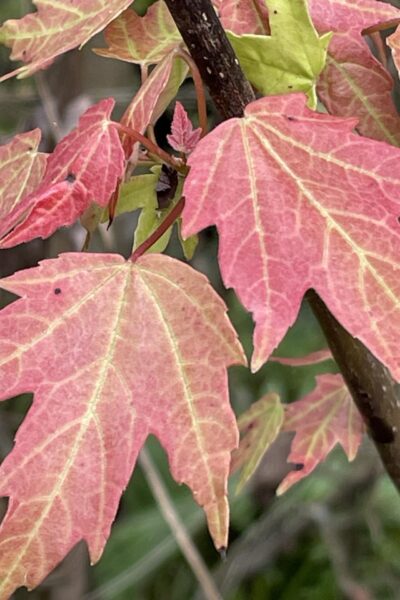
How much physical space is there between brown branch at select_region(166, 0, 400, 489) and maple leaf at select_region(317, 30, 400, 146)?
8 cm

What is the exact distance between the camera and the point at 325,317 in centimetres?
63

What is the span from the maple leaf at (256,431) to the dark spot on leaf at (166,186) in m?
0.28

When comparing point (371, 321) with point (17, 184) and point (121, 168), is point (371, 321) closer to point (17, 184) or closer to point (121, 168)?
point (121, 168)

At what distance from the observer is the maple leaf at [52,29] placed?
24.0 inches

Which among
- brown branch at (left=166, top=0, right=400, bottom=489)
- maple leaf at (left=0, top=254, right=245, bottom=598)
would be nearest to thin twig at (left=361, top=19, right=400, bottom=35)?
brown branch at (left=166, top=0, right=400, bottom=489)

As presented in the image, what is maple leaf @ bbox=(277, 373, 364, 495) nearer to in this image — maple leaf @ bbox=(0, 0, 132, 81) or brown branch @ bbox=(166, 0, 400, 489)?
brown branch @ bbox=(166, 0, 400, 489)

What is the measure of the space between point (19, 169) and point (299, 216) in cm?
25

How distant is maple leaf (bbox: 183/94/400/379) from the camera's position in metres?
0.48

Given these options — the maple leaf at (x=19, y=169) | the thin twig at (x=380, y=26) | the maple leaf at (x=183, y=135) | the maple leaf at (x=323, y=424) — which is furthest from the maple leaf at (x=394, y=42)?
the maple leaf at (x=323, y=424)

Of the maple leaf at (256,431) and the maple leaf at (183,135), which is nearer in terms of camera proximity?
the maple leaf at (183,135)

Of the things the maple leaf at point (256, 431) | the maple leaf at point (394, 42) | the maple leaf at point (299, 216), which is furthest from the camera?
the maple leaf at point (256, 431)

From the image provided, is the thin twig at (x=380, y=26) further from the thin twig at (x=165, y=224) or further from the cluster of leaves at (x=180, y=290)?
the thin twig at (x=165, y=224)

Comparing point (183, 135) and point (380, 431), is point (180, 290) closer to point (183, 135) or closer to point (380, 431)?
point (183, 135)

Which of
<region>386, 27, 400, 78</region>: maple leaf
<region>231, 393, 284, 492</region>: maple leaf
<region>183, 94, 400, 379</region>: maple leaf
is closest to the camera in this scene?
<region>183, 94, 400, 379</region>: maple leaf
